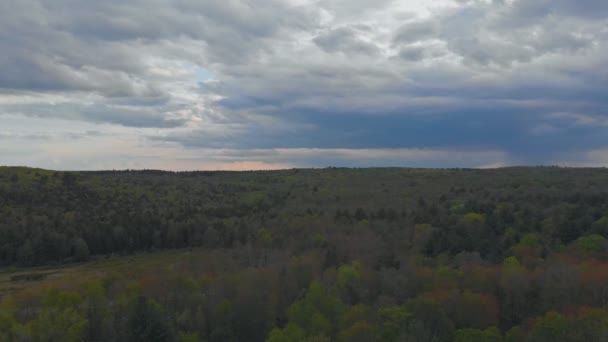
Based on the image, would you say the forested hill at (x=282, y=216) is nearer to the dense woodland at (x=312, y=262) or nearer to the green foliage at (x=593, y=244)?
the dense woodland at (x=312, y=262)

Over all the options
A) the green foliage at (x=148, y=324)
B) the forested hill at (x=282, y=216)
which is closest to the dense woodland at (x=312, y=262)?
the green foliage at (x=148, y=324)

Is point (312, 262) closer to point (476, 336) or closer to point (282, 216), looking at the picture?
point (476, 336)

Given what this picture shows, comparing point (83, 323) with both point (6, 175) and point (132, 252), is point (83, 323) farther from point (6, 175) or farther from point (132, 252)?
point (6, 175)

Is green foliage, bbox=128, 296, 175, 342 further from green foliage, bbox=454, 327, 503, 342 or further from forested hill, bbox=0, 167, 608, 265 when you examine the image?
forested hill, bbox=0, 167, 608, 265

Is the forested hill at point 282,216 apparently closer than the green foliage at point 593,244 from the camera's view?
No

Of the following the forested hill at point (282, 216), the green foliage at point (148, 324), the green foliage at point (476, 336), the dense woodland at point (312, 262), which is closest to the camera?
the green foliage at point (476, 336)

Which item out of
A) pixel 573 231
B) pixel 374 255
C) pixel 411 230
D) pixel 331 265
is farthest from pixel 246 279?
pixel 573 231
